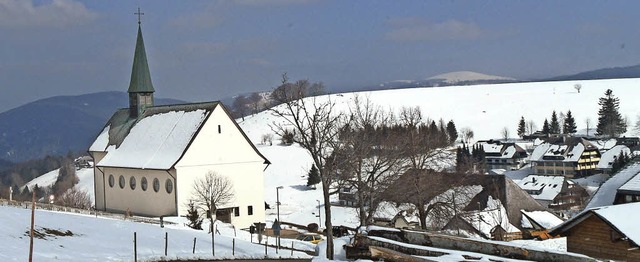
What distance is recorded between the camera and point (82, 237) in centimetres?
2612

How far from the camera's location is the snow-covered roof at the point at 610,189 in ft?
130

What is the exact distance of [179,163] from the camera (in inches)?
1928

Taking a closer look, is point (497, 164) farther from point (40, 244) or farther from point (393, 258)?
point (393, 258)

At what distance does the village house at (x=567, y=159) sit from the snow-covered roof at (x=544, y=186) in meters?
29.3

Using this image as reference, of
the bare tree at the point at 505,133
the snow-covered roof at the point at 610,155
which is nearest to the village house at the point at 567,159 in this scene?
the snow-covered roof at the point at 610,155

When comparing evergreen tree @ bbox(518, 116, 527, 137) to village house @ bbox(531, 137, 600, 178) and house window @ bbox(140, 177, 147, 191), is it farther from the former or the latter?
house window @ bbox(140, 177, 147, 191)

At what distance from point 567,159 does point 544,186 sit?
35.9 meters

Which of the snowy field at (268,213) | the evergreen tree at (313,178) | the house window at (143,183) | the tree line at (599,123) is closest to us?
the snowy field at (268,213)

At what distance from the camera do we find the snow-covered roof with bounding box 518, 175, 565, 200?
9006cm

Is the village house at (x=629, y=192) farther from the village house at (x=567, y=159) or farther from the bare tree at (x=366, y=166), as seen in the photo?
the village house at (x=567, y=159)

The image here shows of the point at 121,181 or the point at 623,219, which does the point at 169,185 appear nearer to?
the point at 121,181

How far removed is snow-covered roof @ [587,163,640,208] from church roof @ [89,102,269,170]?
75.6 ft

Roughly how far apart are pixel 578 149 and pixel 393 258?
124832mm

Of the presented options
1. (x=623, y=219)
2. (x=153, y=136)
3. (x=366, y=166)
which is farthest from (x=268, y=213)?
(x=623, y=219)
